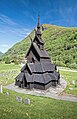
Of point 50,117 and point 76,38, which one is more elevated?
point 76,38

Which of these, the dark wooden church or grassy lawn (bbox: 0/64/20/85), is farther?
grassy lawn (bbox: 0/64/20/85)

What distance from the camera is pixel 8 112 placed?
13.4m

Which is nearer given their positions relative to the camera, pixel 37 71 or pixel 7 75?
pixel 37 71

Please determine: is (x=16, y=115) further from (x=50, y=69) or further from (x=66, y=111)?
(x=50, y=69)

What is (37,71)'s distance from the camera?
27719 mm

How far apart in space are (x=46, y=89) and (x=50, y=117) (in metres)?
13.3

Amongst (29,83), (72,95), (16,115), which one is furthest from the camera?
(29,83)

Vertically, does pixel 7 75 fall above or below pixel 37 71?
below

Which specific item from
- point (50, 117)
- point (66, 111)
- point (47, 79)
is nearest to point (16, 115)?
point (50, 117)

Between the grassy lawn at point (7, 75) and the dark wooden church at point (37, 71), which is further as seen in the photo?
the grassy lawn at point (7, 75)

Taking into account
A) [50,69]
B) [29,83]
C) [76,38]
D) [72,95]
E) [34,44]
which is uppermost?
[76,38]

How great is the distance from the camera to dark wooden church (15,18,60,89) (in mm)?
26625

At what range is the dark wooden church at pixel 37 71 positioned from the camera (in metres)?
26.6

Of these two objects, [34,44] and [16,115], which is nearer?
[16,115]
